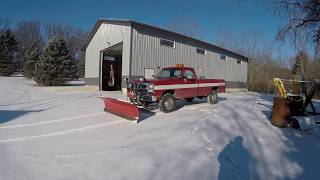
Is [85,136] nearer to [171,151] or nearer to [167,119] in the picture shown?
[171,151]

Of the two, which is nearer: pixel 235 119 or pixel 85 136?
pixel 85 136

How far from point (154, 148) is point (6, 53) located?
2568 inches

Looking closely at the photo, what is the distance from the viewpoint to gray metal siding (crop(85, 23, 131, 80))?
2422 cm

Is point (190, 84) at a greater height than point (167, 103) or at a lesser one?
greater

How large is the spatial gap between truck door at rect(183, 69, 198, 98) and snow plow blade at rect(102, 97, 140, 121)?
341 centimetres

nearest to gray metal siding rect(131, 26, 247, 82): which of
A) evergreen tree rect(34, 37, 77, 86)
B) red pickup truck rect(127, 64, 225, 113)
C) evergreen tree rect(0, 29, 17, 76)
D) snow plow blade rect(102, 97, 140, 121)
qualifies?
red pickup truck rect(127, 64, 225, 113)

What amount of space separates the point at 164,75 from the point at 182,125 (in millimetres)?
4490

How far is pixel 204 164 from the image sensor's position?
278 inches

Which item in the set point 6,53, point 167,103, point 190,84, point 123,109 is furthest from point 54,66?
point 6,53

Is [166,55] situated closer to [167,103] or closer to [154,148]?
[167,103]

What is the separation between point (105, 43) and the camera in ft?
95.0

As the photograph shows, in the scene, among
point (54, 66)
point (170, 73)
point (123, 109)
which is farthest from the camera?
point (54, 66)

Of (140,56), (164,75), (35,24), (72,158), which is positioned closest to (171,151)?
(72,158)

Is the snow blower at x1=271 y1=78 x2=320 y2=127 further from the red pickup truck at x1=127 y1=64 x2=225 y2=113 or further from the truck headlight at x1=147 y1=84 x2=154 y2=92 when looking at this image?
the truck headlight at x1=147 y1=84 x2=154 y2=92
